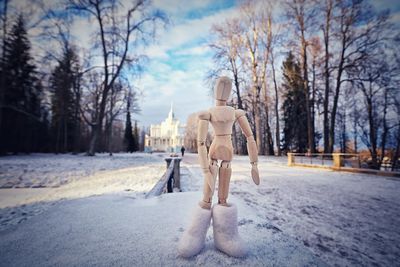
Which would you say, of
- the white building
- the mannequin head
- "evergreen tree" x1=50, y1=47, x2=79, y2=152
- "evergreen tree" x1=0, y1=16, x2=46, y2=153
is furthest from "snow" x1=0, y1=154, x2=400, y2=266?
the white building

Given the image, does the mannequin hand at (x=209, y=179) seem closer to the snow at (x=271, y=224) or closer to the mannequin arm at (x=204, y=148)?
the mannequin arm at (x=204, y=148)

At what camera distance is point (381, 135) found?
14.9m

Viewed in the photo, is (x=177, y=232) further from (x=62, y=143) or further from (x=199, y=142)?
(x=62, y=143)

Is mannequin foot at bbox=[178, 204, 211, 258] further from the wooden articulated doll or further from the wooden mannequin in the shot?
the wooden mannequin

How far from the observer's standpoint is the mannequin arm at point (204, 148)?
6.33 ft

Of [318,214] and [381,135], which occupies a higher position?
[381,135]

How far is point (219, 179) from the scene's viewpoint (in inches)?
79.5

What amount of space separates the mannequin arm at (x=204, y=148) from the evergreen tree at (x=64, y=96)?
16297mm

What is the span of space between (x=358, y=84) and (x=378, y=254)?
18.4m

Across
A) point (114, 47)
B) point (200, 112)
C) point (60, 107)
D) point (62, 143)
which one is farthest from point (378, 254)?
point (62, 143)

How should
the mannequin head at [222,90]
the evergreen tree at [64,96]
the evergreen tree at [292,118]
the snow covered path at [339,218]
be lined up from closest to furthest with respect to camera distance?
the mannequin head at [222,90] < the snow covered path at [339,218] < the evergreen tree at [64,96] < the evergreen tree at [292,118]

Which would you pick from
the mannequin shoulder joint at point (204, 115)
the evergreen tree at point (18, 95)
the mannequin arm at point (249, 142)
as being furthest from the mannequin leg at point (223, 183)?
the evergreen tree at point (18, 95)

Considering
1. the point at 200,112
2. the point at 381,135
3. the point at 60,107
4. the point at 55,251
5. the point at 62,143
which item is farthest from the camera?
the point at 62,143

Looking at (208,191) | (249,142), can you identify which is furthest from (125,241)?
(249,142)
